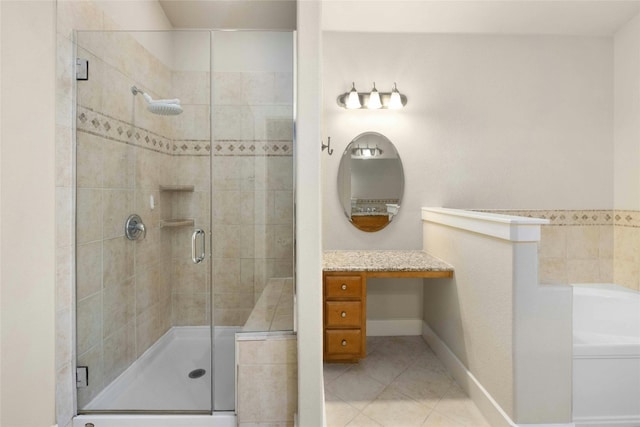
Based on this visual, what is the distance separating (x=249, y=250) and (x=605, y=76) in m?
3.41

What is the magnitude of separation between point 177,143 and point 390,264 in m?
1.60

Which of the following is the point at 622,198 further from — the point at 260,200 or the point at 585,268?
the point at 260,200

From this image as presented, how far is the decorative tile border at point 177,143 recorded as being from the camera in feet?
5.84

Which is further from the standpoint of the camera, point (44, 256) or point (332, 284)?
point (332, 284)

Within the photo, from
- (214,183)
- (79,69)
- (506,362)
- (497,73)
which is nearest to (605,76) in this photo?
(497,73)

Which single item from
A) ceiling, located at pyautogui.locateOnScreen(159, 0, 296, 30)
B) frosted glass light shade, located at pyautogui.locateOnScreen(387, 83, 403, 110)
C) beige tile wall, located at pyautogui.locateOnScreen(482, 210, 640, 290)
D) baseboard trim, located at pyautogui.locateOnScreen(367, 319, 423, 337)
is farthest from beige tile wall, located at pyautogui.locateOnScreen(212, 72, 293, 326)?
beige tile wall, located at pyautogui.locateOnScreen(482, 210, 640, 290)

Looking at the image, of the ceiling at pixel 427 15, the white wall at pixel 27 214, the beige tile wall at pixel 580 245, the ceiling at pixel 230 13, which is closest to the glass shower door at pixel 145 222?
the white wall at pixel 27 214

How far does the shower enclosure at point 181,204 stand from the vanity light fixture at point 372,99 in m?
1.07

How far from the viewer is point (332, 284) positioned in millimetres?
2236

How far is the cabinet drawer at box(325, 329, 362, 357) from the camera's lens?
2.24 m

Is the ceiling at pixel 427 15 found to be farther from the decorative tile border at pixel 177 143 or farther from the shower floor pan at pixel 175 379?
the shower floor pan at pixel 175 379

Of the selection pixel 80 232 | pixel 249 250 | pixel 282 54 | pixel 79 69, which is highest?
pixel 282 54

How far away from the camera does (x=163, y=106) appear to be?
Result: 75.5 inches

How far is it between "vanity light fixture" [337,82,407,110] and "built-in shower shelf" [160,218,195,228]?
1.64m
